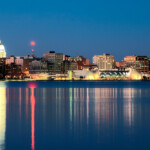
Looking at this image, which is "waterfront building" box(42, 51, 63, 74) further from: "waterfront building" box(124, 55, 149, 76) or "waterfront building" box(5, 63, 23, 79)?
"waterfront building" box(124, 55, 149, 76)

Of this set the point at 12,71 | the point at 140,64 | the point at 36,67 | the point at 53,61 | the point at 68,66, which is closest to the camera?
the point at 12,71

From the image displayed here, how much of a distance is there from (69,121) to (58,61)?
168284 millimetres

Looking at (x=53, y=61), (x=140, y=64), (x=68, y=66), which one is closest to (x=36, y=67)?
(x=53, y=61)

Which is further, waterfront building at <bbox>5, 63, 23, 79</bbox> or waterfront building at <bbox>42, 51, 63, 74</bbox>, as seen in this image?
waterfront building at <bbox>42, 51, 63, 74</bbox>

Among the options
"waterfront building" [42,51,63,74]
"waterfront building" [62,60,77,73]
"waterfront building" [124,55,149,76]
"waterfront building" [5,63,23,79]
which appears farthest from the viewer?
"waterfront building" [124,55,149,76]

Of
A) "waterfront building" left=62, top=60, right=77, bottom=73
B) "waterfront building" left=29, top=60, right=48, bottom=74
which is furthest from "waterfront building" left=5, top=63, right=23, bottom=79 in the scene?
"waterfront building" left=62, top=60, right=77, bottom=73

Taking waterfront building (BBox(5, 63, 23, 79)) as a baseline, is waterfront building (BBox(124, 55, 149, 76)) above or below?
above

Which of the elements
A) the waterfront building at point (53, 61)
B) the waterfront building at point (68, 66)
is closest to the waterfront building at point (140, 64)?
the waterfront building at point (68, 66)

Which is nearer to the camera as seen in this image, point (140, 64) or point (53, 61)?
point (53, 61)

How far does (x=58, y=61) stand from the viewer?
18812cm

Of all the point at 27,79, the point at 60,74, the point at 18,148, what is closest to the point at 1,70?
the point at 27,79

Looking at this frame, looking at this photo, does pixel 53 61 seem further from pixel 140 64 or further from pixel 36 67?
pixel 140 64

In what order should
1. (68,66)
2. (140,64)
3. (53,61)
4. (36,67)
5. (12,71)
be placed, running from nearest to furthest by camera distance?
(12,71)
(36,67)
(68,66)
(53,61)
(140,64)

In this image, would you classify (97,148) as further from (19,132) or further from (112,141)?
(19,132)
